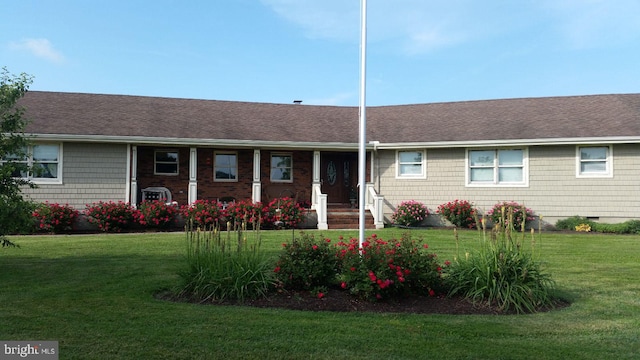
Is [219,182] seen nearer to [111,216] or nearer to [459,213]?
[111,216]

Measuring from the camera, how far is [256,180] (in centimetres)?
1628

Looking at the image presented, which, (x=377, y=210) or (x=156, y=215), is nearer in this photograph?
(x=156, y=215)

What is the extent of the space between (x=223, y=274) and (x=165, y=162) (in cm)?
1247

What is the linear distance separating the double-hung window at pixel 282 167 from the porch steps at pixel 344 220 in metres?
2.76

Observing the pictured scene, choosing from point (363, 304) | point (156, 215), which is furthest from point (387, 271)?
point (156, 215)

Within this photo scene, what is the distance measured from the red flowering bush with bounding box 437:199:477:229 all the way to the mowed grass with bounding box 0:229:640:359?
812 cm

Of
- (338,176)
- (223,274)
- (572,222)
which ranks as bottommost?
(223,274)

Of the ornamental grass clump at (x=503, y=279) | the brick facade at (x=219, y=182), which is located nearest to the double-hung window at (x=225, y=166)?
the brick facade at (x=219, y=182)

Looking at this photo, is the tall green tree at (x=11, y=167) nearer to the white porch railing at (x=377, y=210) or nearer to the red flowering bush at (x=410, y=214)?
the white porch railing at (x=377, y=210)

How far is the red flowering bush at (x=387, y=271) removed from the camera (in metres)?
5.45

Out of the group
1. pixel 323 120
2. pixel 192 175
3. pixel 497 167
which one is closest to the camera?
pixel 192 175

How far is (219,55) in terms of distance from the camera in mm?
18984

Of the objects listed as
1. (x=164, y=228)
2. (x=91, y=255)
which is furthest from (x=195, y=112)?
(x=91, y=255)

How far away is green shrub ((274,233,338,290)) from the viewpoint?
5781 millimetres
